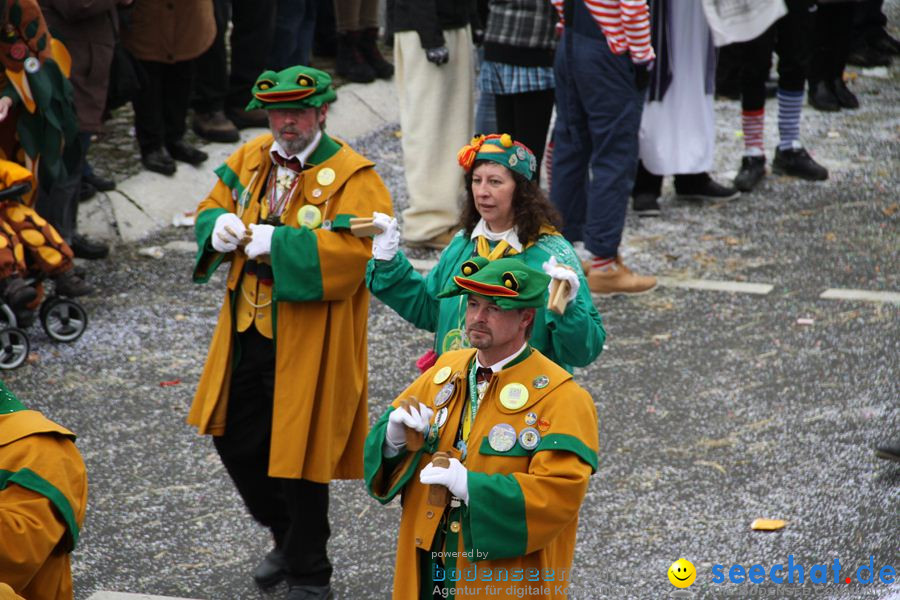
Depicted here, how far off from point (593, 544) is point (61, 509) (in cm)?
257

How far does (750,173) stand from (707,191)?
0.45m

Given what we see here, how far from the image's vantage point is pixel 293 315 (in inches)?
199

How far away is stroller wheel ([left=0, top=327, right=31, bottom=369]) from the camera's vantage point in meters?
7.08

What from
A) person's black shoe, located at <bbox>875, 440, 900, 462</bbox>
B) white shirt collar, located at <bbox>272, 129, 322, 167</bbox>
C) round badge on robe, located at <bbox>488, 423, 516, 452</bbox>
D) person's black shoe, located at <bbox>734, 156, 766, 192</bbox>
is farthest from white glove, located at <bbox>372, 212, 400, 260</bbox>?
person's black shoe, located at <bbox>734, 156, 766, 192</bbox>

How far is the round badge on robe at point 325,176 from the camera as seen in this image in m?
5.12

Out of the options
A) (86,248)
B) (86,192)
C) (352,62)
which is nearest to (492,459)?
(86,248)

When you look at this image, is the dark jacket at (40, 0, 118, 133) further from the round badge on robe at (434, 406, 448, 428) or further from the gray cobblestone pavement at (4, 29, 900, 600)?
the round badge on robe at (434, 406, 448, 428)

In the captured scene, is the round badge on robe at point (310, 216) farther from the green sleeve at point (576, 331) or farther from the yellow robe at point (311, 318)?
the green sleeve at point (576, 331)

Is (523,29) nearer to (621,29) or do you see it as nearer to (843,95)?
(621,29)

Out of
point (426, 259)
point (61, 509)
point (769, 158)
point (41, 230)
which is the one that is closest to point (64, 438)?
point (61, 509)

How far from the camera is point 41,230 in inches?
285

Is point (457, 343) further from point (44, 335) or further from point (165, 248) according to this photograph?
point (165, 248)

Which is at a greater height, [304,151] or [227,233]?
[304,151]

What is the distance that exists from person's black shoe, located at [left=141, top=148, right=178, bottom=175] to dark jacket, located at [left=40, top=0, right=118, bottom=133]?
3.15ft
